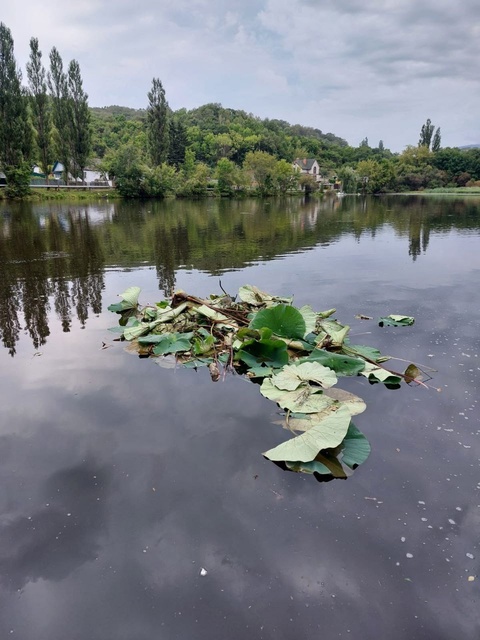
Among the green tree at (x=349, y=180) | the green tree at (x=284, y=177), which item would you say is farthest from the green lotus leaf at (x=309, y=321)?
the green tree at (x=349, y=180)

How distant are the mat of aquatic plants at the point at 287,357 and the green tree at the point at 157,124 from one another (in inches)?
2292

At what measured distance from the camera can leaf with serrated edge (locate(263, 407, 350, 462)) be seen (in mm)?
3779

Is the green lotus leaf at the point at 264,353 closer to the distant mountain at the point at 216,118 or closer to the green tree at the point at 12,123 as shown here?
the green tree at the point at 12,123

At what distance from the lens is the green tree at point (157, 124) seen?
59.4 m

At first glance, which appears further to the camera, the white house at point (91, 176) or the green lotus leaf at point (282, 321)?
the white house at point (91, 176)

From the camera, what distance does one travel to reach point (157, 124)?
60094 millimetres

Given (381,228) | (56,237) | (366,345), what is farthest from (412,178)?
(366,345)

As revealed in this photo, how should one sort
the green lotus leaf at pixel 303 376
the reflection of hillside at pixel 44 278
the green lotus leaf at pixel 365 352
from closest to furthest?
the green lotus leaf at pixel 303 376 < the green lotus leaf at pixel 365 352 < the reflection of hillside at pixel 44 278

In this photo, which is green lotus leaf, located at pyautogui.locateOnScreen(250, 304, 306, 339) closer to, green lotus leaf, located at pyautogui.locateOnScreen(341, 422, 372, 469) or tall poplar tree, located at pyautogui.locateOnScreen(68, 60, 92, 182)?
green lotus leaf, located at pyautogui.locateOnScreen(341, 422, 372, 469)

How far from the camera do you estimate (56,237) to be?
19.0 m

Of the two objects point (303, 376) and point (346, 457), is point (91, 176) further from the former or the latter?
point (346, 457)

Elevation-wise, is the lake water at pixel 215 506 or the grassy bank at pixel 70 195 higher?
the grassy bank at pixel 70 195

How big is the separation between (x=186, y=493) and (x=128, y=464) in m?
0.72

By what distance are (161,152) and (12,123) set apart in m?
22.4
